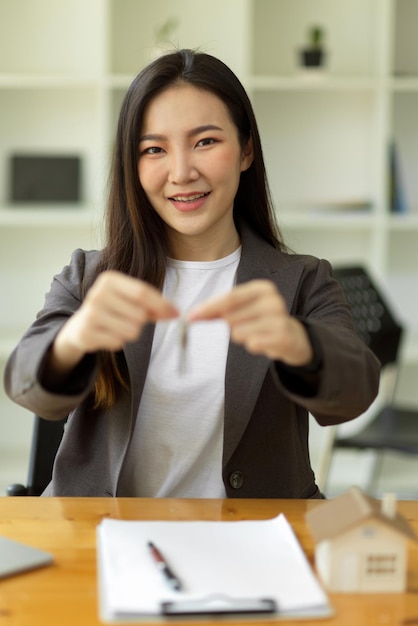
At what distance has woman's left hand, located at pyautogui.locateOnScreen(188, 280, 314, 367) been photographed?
49.1 inches

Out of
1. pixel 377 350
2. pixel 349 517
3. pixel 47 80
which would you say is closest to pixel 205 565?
pixel 349 517

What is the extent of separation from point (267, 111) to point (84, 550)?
3197 millimetres

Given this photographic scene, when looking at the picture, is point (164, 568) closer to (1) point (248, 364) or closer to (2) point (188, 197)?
(1) point (248, 364)

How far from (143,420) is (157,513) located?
317mm

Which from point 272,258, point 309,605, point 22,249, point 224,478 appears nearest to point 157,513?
point 224,478

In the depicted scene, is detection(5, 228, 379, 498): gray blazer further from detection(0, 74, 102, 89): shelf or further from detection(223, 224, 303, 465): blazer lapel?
detection(0, 74, 102, 89): shelf

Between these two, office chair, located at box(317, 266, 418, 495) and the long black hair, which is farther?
office chair, located at box(317, 266, 418, 495)

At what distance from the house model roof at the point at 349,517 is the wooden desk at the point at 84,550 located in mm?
74

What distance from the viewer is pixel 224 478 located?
5.67 ft

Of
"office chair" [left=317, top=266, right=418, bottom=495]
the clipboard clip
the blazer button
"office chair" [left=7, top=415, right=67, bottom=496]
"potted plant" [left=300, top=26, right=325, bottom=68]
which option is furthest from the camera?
"potted plant" [left=300, top=26, right=325, bottom=68]

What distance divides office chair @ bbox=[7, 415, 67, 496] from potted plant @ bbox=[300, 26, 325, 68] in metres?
2.52

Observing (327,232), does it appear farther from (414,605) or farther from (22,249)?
(414,605)

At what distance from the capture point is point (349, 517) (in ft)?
3.94

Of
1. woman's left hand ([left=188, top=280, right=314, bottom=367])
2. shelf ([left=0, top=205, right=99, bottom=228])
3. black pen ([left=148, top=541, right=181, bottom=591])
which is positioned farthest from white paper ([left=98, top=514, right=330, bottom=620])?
shelf ([left=0, top=205, right=99, bottom=228])
